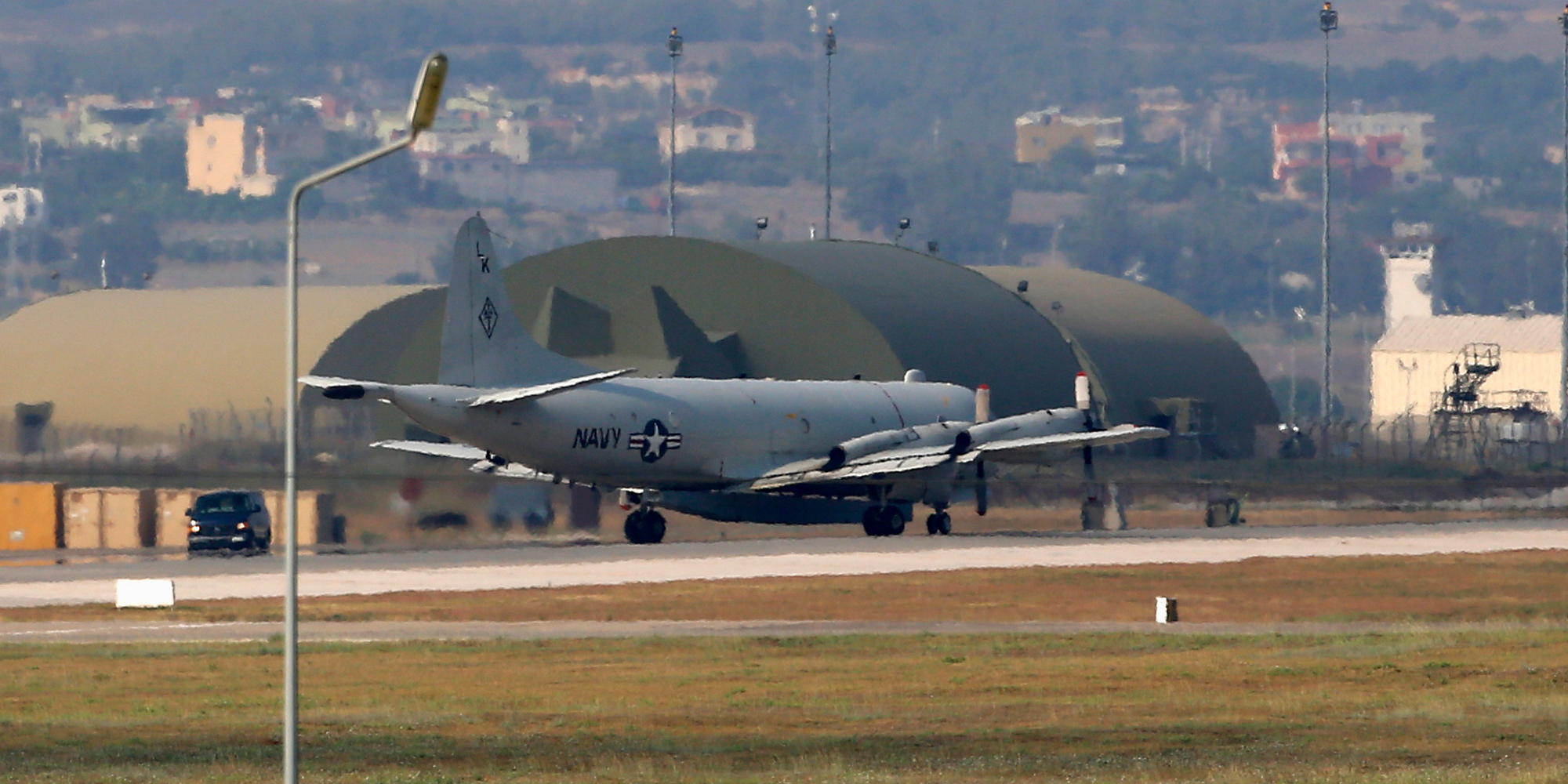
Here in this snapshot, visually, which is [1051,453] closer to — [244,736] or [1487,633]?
[1487,633]

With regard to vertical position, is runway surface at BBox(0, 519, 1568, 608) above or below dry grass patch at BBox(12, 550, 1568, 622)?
above

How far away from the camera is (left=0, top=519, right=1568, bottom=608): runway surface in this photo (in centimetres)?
5562

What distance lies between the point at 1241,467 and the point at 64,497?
48.6m

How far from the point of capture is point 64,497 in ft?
251

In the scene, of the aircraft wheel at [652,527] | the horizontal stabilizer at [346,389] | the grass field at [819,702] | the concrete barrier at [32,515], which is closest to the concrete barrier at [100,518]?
the concrete barrier at [32,515]

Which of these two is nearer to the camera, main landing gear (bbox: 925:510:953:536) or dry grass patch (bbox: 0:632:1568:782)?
dry grass patch (bbox: 0:632:1568:782)

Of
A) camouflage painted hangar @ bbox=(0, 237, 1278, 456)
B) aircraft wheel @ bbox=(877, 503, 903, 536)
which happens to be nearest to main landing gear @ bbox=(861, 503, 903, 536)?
aircraft wheel @ bbox=(877, 503, 903, 536)

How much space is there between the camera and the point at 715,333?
94.2 m

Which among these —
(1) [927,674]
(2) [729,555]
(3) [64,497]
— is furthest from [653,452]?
(1) [927,674]

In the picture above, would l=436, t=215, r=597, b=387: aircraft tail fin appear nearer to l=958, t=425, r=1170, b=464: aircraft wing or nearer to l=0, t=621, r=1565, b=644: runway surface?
l=958, t=425, r=1170, b=464: aircraft wing

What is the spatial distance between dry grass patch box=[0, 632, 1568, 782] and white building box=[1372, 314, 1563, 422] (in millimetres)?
126929

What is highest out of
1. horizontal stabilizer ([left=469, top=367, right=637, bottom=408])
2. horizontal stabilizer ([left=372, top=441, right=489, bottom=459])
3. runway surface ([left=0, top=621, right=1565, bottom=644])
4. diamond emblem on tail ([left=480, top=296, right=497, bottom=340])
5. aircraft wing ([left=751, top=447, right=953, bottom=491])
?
diamond emblem on tail ([left=480, top=296, right=497, bottom=340])

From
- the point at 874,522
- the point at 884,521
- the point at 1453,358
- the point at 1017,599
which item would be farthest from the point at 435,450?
the point at 1453,358

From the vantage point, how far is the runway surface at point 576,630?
42625 mm
